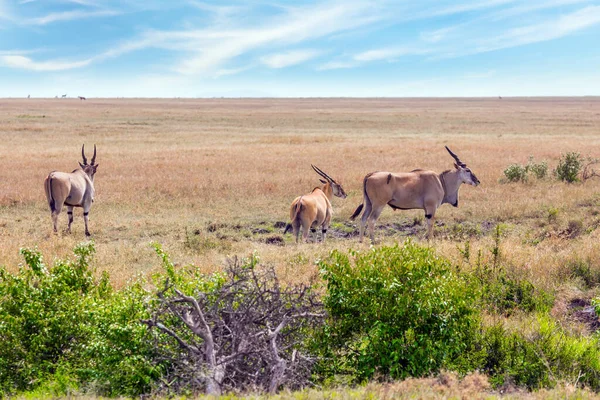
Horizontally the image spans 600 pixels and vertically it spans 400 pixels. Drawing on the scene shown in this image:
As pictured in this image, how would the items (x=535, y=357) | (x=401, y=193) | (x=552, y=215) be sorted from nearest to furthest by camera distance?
(x=535, y=357) < (x=401, y=193) < (x=552, y=215)

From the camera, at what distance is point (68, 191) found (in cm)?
1571

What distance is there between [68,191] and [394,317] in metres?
11.0

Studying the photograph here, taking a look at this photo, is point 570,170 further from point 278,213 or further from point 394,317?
point 394,317


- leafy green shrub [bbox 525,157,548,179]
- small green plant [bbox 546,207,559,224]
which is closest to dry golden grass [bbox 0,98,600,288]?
small green plant [bbox 546,207,559,224]

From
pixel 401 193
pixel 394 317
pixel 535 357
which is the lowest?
pixel 535 357

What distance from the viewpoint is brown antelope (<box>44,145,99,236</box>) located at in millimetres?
15477

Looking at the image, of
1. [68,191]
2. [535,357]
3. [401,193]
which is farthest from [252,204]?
[535,357]

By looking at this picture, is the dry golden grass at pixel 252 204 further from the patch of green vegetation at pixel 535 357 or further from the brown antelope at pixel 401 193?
the patch of green vegetation at pixel 535 357

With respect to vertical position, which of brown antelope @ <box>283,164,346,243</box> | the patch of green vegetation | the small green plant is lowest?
the patch of green vegetation

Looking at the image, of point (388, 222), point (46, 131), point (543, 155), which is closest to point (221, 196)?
point (388, 222)

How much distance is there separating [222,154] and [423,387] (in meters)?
28.2

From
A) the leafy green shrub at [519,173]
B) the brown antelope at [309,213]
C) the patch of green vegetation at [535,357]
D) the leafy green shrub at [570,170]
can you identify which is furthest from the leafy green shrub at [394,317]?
the leafy green shrub at [570,170]

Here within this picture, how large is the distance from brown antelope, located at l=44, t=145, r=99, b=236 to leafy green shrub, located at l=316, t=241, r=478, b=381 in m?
9.46

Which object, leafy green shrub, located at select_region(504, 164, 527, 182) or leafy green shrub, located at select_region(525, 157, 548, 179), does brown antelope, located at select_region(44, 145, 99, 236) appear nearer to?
leafy green shrub, located at select_region(504, 164, 527, 182)
